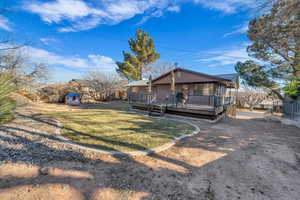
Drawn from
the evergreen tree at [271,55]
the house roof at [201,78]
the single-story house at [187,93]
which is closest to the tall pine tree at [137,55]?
the single-story house at [187,93]

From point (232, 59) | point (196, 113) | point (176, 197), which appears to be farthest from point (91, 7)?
point (232, 59)

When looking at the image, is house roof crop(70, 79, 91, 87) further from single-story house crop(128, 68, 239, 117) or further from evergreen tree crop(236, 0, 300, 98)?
evergreen tree crop(236, 0, 300, 98)

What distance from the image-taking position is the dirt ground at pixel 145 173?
1.92 m

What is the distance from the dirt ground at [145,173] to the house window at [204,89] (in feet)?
28.3

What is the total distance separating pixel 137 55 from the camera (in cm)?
2139

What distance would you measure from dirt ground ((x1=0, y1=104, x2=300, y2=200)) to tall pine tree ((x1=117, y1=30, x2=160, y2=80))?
18.1 m

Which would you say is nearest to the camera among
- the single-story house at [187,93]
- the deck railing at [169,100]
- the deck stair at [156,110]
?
the deck stair at [156,110]

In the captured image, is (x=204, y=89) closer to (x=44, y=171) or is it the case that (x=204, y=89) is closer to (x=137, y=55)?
(x=44, y=171)

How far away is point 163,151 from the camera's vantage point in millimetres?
3482

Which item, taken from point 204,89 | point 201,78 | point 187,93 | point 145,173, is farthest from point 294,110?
point 145,173

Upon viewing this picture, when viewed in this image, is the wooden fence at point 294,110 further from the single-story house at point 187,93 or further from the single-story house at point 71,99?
the single-story house at point 71,99

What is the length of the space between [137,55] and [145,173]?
21.0 m

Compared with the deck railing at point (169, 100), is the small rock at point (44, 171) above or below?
below

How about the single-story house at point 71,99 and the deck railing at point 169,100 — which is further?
the single-story house at point 71,99
